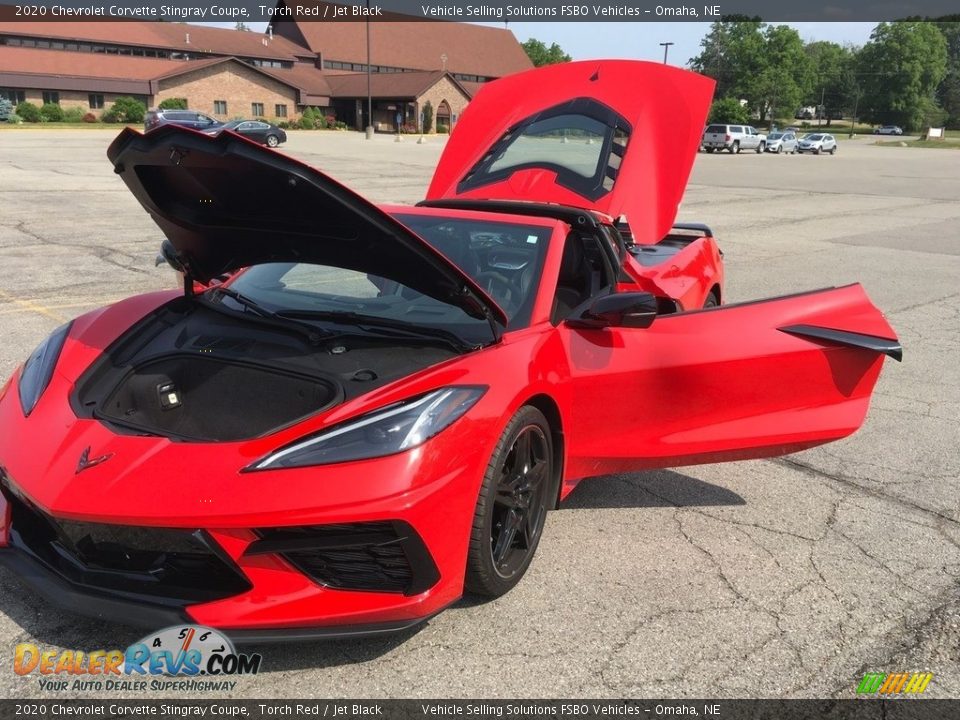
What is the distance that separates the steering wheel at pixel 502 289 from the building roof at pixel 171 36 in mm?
67790

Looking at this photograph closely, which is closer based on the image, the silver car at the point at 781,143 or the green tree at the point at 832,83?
Answer: the silver car at the point at 781,143

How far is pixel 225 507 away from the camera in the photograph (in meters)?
2.39

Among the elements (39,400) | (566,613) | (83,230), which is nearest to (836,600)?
(566,613)

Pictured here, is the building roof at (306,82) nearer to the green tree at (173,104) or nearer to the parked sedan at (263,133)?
the green tree at (173,104)

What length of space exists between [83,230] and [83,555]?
35.7 feet

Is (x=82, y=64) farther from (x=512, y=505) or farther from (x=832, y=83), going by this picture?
(x=832, y=83)

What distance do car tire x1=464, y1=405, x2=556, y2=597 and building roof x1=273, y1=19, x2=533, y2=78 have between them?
7663 cm

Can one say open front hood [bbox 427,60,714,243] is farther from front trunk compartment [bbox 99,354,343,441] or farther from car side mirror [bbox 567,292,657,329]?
front trunk compartment [bbox 99,354,343,441]

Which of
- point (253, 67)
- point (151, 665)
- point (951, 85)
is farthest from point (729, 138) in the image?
point (951, 85)

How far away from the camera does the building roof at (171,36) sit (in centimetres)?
6077

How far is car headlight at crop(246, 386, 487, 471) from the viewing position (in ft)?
8.30

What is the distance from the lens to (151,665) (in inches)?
103

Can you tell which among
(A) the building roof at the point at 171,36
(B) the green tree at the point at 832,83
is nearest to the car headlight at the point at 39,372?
(A) the building roof at the point at 171,36

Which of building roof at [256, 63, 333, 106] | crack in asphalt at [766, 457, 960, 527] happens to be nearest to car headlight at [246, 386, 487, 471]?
crack in asphalt at [766, 457, 960, 527]
